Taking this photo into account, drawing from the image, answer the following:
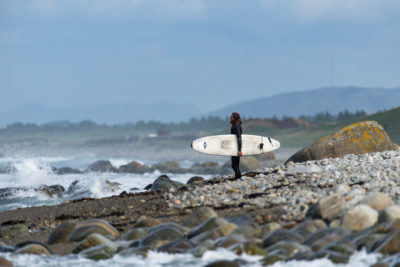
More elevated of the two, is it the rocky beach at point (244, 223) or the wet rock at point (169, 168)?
the rocky beach at point (244, 223)

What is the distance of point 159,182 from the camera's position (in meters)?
20.6

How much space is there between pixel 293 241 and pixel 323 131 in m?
62.6

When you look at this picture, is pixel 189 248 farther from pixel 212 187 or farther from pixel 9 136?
pixel 9 136

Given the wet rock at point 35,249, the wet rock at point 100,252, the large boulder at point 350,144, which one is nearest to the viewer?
the wet rock at point 100,252

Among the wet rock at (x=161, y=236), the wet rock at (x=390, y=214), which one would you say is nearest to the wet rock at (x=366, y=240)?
the wet rock at (x=390, y=214)

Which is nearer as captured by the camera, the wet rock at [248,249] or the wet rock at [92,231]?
the wet rock at [248,249]

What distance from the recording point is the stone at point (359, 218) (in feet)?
31.4

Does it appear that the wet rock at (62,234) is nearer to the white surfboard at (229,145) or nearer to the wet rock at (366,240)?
the wet rock at (366,240)

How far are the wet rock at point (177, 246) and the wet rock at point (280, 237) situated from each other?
1.14 meters

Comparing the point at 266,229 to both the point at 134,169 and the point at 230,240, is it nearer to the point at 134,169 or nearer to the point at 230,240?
the point at 230,240

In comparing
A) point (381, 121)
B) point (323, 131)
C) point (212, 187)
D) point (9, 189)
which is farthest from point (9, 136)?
point (212, 187)

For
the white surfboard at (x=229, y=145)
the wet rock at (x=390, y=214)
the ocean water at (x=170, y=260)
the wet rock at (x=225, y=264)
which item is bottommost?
the ocean water at (x=170, y=260)

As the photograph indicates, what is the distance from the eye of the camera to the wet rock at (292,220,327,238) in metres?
9.44

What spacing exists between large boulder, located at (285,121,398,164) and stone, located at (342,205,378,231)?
1098 cm
